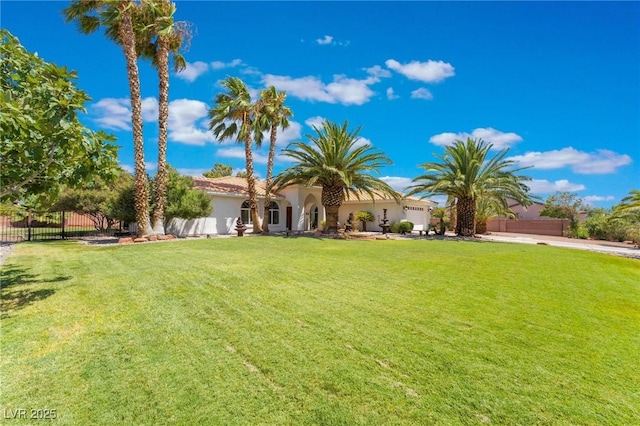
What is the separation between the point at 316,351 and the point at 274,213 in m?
26.6

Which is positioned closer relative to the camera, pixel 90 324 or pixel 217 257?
pixel 90 324

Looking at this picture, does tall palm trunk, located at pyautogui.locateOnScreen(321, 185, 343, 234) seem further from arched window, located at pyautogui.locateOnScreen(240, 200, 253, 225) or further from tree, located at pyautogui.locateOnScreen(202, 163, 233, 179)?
tree, located at pyautogui.locateOnScreen(202, 163, 233, 179)

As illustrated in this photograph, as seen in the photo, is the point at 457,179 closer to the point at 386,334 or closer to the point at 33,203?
the point at 386,334

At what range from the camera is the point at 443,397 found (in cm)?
323

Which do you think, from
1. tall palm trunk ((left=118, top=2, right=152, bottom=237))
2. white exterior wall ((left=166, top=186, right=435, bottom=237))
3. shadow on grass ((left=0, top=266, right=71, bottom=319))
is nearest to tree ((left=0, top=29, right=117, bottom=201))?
shadow on grass ((left=0, top=266, right=71, bottom=319))

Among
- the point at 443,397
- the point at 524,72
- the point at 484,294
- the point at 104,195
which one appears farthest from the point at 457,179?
the point at 104,195

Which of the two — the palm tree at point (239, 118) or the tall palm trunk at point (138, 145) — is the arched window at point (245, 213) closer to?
the palm tree at point (239, 118)

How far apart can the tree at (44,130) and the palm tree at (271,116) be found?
1902 centimetres

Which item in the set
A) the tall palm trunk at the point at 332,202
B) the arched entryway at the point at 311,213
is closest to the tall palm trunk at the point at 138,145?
the tall palm trunk at the point at 332,202

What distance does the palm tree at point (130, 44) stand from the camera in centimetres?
1792

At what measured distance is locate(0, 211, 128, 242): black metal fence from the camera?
20.0 metres

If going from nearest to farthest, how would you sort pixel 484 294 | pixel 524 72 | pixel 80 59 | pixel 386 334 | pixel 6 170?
pixel 386 334, pixel 6 170, pixel 484 294, pixel 80 59, pixel 524 72

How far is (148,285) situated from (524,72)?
21724mm

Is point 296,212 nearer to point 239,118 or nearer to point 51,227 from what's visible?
point 239,118
